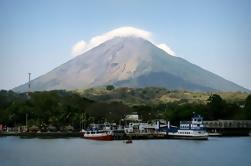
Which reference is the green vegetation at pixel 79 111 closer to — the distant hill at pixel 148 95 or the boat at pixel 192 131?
the boat at pixel 192 131

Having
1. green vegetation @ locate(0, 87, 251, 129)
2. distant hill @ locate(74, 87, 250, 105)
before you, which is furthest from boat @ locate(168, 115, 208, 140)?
distant hill @ locate(74, 87, 250, 105)

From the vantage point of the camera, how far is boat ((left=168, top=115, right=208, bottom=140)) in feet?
231

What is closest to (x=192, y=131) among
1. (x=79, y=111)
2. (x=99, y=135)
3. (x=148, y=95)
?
(x=99, y=135)

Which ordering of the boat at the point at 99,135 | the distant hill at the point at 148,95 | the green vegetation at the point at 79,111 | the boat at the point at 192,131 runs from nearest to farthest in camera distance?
the boat at the point at 99,135 < the boat at the point at 192,131 < the green vegetation at the point at 79,111 < the distant hill at the point at 148,95

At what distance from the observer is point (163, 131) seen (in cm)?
7888

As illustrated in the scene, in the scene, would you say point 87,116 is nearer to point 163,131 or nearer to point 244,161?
point 163,131

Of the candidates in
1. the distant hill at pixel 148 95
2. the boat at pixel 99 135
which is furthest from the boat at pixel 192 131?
the distant hill at pixel 148 95

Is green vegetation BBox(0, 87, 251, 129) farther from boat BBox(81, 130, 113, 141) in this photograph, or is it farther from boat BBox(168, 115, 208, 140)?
boat BBox(168, 115, 208, 140)

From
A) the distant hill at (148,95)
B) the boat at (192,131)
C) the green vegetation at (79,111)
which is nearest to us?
the boat at (192,131)

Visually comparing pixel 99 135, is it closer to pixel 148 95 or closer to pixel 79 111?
pixel 79 111

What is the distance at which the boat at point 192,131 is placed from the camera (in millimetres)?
70387

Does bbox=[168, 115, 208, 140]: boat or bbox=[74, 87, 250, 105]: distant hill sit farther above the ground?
bbox=[74, 87, 250, 105]: distant hill

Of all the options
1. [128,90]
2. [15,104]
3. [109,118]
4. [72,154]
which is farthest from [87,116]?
[128,90]

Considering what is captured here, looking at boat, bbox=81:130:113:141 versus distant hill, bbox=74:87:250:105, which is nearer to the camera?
boat, bbox=81:130:113:141
